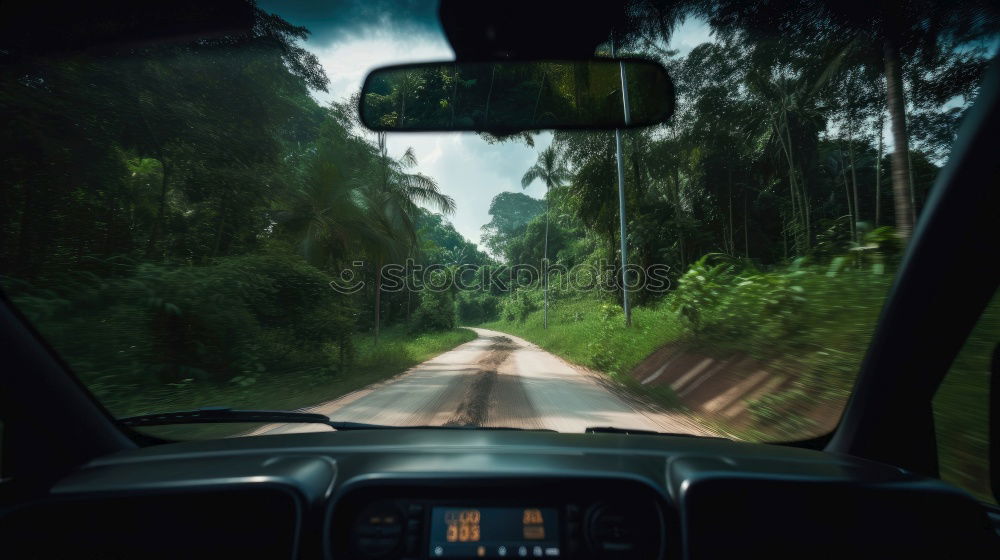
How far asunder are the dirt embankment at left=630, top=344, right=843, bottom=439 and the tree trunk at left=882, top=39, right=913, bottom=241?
1245mm

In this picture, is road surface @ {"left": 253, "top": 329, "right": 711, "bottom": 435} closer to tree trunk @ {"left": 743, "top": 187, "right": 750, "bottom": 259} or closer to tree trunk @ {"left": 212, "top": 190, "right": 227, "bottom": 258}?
tree trunk @ {"left": 743, "top": 187, "right": 750, "bottom": 259}

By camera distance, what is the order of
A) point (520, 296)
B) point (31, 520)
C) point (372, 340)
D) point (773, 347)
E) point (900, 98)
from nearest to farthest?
point (31, 520) < point (900, 98) < point (773, 347) < point (372, 340) < point (520, 296)

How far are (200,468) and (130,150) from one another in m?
6.70

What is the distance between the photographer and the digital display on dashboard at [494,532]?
1243 mm

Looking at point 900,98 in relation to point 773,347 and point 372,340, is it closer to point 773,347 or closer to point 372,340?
point 773,347

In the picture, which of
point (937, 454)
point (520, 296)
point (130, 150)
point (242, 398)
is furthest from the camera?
point (520, 296)

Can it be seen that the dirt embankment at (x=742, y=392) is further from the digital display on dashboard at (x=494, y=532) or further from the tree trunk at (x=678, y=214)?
the tree trunk at (x=678, y=214)

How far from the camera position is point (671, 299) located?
21.8 ft

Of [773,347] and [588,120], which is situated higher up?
[588,120]

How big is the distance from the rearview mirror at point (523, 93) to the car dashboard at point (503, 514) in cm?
175

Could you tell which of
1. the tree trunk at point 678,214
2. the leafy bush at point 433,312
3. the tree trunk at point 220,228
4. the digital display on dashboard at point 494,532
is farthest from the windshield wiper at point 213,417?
the leafy bush at point 433,312

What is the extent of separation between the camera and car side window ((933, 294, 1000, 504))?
1.91 metres

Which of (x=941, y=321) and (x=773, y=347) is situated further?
(x=773, y=347)

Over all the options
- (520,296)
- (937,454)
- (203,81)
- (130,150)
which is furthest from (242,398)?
(520,296)
